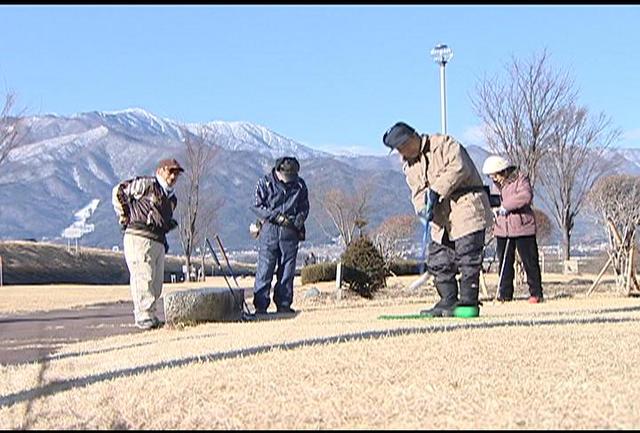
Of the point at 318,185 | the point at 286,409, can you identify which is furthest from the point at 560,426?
the point at 318,185

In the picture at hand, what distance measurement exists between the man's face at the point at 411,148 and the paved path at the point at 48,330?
3.42 meters

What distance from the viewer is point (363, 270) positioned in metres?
16.5

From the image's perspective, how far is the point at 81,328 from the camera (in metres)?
11.4

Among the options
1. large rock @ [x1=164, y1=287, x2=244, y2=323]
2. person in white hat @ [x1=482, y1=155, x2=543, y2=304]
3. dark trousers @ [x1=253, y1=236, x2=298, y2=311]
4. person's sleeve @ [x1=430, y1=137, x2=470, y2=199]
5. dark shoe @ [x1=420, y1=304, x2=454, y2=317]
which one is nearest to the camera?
person's sleeve @ [x1=430, y1=137, x2=470, y2=199]

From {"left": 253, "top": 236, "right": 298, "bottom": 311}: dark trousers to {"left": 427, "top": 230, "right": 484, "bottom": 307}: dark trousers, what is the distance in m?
2.74

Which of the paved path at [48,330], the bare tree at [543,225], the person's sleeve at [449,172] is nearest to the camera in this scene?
the person's sleeve at [449,172]

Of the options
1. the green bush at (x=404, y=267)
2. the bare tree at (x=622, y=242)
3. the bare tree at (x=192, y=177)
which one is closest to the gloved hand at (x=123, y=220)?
the bare tree at (x=622, y=242)

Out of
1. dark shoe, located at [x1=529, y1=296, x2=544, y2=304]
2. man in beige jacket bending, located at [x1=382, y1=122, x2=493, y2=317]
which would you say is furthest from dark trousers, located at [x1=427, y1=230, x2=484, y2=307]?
dark shoe, located at [x1=529, y1=296, x2=544, y2=304]

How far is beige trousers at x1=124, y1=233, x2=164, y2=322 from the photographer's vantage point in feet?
31.9

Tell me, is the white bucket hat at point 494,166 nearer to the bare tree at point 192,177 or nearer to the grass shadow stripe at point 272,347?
the grass shadow stripe at point 272,347

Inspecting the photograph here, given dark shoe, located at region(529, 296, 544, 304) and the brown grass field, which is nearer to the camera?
the brown grass field

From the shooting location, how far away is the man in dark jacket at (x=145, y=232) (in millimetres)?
9734

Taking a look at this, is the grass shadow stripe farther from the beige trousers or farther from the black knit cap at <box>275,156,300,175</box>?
the black knit cap at <box>275,156,300,175</box>

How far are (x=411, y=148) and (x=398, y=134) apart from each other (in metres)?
0.19
